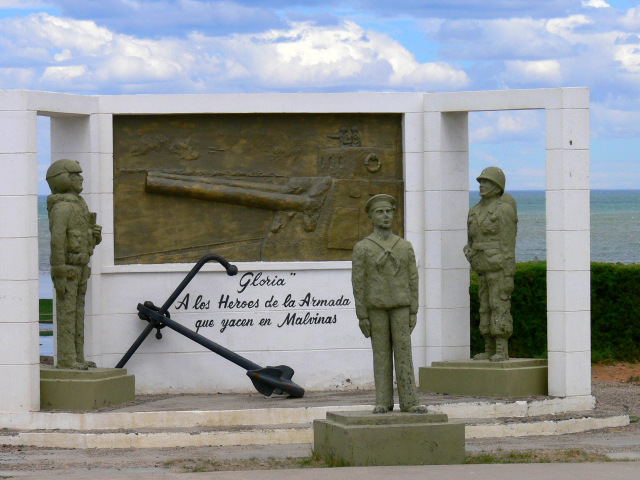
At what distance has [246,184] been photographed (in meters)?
13.8

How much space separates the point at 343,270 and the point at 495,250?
190 centimetres

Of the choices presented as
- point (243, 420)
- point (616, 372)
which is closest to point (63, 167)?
point (243, 420)

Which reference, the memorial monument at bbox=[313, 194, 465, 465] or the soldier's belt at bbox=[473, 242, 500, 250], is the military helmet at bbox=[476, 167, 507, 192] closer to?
the soldier's belt at bbox=[473, 242, 500, 250]

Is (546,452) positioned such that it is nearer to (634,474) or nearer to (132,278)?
(634,474)

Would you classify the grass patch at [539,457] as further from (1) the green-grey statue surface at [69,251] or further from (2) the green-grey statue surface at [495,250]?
(1) the green-grey statue surface at [69,251]

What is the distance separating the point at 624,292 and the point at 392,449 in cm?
866

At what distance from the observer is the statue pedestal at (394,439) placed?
31.3 ft

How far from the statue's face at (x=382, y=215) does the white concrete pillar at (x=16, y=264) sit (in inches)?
154

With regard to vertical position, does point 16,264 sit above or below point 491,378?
above

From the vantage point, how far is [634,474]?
8953 millimetres

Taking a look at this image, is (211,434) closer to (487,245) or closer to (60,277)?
(60,277)

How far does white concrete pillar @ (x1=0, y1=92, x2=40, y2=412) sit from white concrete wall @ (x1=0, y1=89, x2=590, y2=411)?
2.16 feet

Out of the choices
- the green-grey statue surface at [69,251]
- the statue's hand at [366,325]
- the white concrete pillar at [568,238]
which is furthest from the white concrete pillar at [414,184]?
the statue's hand at [366,325]

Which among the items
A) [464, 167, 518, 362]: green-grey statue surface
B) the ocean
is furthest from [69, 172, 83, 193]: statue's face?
the ocean
